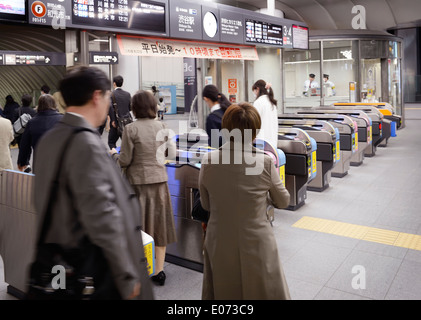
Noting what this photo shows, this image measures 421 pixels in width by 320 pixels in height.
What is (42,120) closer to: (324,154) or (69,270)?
(69,270)

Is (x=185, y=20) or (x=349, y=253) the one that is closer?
(x=349, y=253)

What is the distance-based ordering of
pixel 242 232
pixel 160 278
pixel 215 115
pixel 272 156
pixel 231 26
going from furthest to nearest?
pixel 231 26 < pixel 272 156 < pixel 215 115 < pixel 160 278 < pixel 242 232

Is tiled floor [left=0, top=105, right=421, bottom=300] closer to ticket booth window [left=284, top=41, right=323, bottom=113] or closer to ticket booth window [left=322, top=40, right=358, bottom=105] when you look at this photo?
ticket booth window [left=284, top=41, right=323, bottom=113]

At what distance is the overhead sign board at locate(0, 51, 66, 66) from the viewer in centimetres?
417

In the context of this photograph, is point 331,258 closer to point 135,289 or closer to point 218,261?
point 218,261

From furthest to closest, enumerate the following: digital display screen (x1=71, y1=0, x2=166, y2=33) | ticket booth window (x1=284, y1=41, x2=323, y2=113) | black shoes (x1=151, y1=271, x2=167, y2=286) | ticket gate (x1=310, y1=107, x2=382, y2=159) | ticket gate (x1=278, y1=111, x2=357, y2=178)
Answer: ticket booth window (x1=284, y1=41, x2=323, y2=113) < ticket gate (x1=310, y1=107, x2=382, y2=159) < ticket gate (x1=278, y1=111, x2=357, y2=178) < digital display screen (x1=71, y1=0, x2=166, y2=33) < black shoes (x1=151, y1=271, x2=167, y2=286)

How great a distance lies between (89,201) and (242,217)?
901 millimetres

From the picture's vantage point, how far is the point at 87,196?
1443 mm

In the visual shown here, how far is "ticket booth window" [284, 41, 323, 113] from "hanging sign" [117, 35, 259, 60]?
449 centimetres

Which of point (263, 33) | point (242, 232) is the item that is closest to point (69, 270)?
point (242, 232)

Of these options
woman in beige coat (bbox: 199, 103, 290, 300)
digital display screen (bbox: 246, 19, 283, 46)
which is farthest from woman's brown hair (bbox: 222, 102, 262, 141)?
digital display screen (bbox: 246, 19, 283, 46)

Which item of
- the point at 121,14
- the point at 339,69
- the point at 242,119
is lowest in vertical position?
the point at 242,119

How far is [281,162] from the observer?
4672 millimetres

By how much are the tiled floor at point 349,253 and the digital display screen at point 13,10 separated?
2403mm
